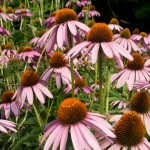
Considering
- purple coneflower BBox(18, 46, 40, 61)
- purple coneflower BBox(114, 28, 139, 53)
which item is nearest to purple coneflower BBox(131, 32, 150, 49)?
purple coneflower BBox(114, 28, 139, 53)

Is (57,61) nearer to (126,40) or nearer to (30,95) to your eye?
(30,95)

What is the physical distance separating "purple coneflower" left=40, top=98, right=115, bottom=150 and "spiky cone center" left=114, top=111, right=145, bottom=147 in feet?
0.11

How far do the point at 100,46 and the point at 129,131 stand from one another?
393 millimetres

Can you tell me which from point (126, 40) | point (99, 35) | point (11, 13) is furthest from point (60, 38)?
point (11, 13)

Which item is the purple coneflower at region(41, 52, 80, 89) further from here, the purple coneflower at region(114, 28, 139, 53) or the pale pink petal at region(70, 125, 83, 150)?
the purple coneflower at region(114, 28, 139, 53)

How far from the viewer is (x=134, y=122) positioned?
1056 millimetres

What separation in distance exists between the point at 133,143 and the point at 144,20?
19.8 feet

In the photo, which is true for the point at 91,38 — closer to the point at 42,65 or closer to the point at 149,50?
the point at 42,65

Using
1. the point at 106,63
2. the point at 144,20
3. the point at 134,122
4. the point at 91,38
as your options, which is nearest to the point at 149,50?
the point at 106,63

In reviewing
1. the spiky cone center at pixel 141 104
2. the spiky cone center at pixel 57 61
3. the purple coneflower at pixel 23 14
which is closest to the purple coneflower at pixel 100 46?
the spiky cone center at pixel 141 104

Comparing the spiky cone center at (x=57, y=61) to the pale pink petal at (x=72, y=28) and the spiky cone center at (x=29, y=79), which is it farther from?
the pale pink petal at (x=72, y=28)

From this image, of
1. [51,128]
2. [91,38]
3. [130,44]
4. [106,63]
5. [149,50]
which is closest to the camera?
[51,128]

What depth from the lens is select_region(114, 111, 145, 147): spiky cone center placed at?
1.04m

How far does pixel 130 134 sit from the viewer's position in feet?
3.43
